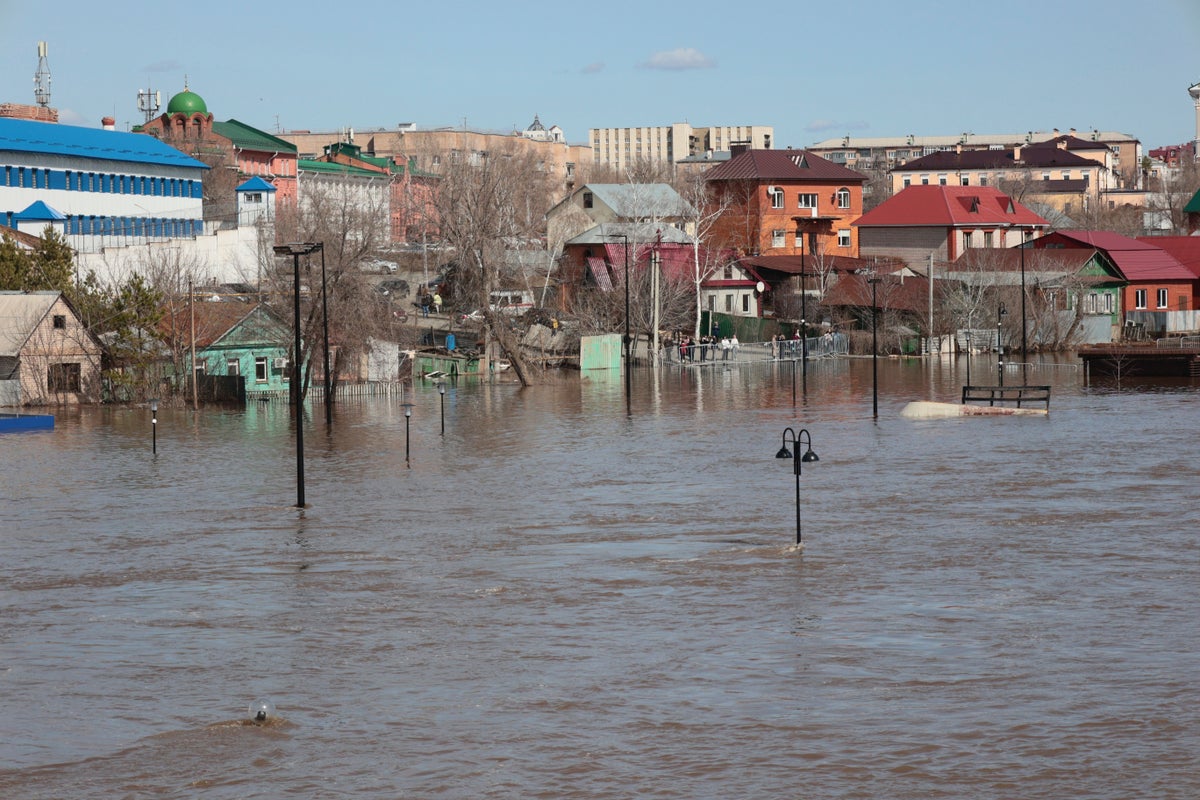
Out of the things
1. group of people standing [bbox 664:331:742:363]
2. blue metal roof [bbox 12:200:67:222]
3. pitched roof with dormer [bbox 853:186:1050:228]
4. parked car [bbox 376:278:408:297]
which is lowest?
group of people standing [bbox 664:331:742:363]

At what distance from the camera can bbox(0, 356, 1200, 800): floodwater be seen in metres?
14.4

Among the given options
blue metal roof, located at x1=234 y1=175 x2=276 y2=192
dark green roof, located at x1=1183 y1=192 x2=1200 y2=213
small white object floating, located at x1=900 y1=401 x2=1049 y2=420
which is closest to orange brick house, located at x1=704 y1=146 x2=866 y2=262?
dark green roof, located at x1=1183 y1=192 x2=1200 y2=213

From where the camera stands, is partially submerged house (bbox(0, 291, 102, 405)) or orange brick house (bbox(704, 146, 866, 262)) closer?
partially submerged house (bbox(0, 291, 102, 405))

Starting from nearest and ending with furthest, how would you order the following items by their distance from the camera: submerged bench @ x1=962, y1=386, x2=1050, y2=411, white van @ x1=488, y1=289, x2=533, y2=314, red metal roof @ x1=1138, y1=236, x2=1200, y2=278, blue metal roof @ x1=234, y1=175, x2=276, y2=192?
submerged bench @ x1=962, y1=386, x2=1050, y2=411, white van @ x1=488, y1=289, x2=533, y2=314, blue metal roof @ x1=234, y1=175, x2=276, y2=192, red metal roof @ x1=1138, y1=236, x2=1200, y2=278

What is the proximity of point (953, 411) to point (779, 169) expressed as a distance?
62576 millimetres

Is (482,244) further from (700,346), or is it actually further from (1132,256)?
(1132,256)

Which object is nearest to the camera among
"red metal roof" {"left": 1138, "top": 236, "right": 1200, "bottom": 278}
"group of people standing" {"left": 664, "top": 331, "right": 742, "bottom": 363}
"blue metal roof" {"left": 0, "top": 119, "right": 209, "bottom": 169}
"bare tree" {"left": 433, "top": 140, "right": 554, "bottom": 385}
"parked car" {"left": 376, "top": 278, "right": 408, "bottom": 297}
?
"bare tree" {"left": 433, "top": 140, "right": 554, "bottom": 385}

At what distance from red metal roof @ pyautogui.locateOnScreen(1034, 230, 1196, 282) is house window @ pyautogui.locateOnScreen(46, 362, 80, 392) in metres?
58.5

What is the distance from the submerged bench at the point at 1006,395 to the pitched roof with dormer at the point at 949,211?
152 feet

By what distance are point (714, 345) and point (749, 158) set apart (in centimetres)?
3447

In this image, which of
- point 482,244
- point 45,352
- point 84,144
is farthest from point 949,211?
point 45,352

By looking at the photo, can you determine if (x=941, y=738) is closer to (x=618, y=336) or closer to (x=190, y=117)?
(x=618, y=336)

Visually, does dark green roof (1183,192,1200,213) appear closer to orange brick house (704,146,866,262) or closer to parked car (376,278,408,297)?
orange brick house (704,146,866,262)

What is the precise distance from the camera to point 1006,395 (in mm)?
55938
